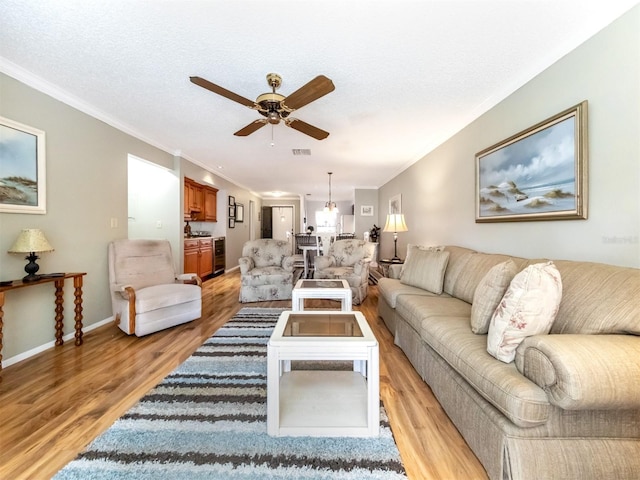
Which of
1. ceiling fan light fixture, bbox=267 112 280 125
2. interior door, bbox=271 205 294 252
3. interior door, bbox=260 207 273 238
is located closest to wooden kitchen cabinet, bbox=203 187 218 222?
interior door, bbox=260 207 273 238

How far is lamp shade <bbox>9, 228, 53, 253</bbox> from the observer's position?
212 cm

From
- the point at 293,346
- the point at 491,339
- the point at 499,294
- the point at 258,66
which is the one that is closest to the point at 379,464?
the point at 293,346

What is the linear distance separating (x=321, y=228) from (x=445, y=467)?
419 inches

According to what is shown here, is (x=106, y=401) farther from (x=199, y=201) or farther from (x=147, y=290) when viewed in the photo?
(x=199, y=201)

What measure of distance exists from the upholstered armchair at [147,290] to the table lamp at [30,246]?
708 millimetres

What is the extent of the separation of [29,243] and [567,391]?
3.41 meters

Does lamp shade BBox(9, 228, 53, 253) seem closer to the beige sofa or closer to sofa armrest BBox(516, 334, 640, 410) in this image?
the beige sofa

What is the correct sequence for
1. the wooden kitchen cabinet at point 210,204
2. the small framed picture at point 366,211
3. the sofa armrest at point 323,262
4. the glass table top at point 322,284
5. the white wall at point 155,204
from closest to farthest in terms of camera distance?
the glass table top at point 322,284, the sofa armrest at point 323,262, the white wall at point 155,204, the wooden kitchen cabinet at point 210,204, the small framed picture at point 366,211

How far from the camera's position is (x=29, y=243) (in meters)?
2.13

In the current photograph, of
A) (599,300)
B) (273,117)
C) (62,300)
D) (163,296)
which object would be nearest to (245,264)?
(163,296)

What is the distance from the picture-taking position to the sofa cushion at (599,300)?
1.19 metres

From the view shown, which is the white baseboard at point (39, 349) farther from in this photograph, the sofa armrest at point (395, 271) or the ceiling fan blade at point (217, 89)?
the sofa armrest at point (395, 271)

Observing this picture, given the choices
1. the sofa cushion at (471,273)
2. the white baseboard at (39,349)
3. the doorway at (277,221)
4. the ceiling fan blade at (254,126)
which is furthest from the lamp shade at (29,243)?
the doorway at (277,221)

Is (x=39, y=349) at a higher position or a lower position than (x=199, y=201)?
lower
